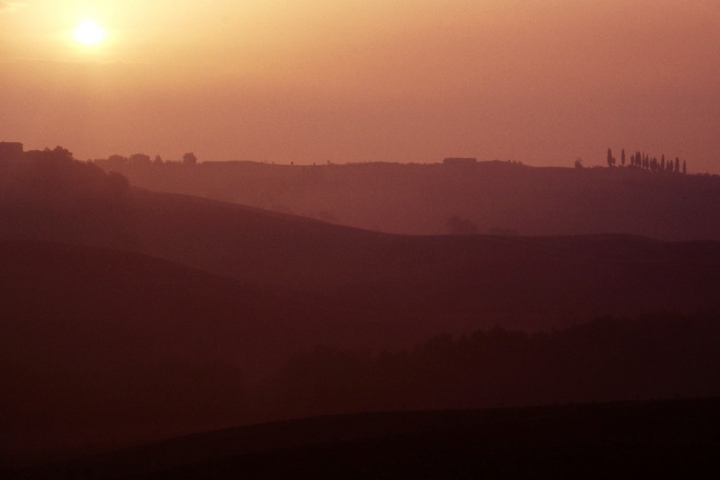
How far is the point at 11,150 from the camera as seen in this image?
145000 mm

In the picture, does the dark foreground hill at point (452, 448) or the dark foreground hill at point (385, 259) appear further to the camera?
the dark foreground hill at point (385, 259)

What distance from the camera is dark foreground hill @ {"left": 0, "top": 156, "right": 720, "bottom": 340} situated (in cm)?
6421

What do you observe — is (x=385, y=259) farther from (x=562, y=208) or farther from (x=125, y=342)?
(x=562, y=208)

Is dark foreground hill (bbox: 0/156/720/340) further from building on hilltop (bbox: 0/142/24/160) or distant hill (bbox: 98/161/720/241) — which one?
distant hill (bbox: 98/161/720/241)

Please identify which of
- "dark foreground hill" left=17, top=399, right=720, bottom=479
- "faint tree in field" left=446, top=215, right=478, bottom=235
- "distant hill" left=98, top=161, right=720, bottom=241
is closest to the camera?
"dark foreground hill" left=17, top=399, right=720, bottom=479

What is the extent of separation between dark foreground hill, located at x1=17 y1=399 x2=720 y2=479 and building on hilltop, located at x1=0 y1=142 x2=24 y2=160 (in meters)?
123

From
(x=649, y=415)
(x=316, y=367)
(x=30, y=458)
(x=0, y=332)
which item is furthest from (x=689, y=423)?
(x=0, y=332)

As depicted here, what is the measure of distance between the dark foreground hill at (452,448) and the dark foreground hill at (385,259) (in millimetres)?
29992

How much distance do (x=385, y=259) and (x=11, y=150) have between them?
79.2m

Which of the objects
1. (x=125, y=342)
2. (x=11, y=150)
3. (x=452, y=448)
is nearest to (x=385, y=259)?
(x=125, y=342)

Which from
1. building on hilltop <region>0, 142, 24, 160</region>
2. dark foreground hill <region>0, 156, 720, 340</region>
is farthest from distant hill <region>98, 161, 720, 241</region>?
dark foreground hill <region>0, 156, 720, 340</region>

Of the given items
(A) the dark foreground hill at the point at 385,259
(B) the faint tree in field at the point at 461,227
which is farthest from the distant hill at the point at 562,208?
(A) the dark foreground hill at the point at 385,259

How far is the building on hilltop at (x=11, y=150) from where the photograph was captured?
138750 millimetres

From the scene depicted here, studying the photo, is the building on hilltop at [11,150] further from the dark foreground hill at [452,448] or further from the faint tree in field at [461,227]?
the dark foreground hill at [452,448]
